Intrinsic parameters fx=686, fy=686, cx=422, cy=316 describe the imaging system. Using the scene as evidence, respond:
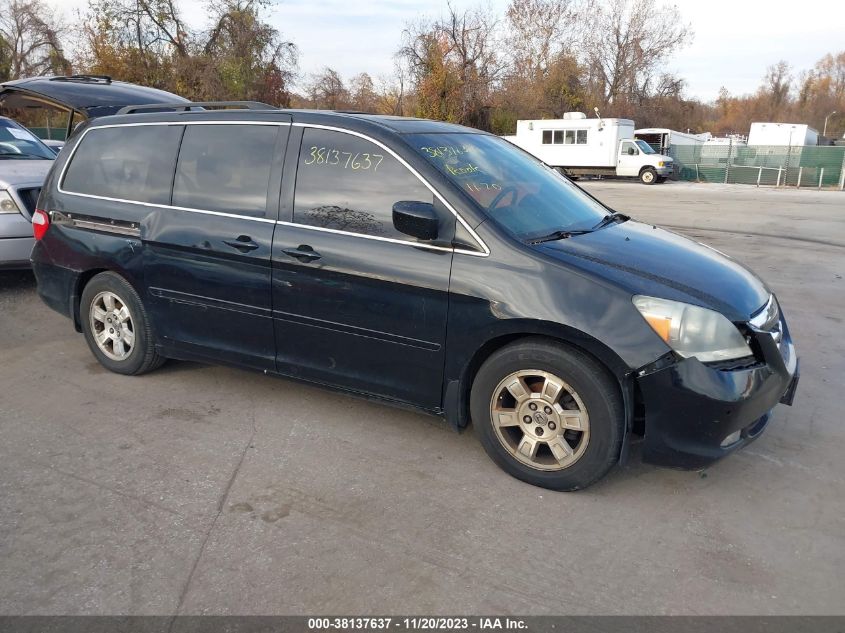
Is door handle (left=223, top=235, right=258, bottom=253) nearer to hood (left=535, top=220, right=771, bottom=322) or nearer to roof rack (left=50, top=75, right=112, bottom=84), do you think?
hood (left=535, top=220, right=771, bottom=322)

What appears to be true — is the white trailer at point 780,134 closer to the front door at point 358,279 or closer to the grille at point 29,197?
the grille at point 29,197

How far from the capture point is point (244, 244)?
4090 millimetres

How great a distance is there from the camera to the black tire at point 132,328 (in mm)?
4707

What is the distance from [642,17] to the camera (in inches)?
2046

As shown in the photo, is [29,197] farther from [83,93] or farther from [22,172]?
[83,93]

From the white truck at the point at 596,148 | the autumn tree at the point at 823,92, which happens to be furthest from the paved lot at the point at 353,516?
the autumn tree at the point at 823,92

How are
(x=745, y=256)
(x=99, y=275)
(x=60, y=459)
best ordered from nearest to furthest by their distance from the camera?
(x=60, y=459) < (x=99, y=275) < (x=745, y=256)

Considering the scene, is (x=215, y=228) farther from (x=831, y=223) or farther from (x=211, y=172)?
(x=831, y=223)

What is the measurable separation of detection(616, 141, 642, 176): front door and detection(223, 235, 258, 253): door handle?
→ 96.7ft

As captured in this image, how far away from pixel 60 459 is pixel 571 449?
273cm

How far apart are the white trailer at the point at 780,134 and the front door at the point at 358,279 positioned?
40.5 meters

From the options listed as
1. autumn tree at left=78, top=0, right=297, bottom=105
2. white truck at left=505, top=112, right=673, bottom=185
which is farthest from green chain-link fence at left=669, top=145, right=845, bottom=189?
autumn tree at left=78, top=0, right=297, bottom=105

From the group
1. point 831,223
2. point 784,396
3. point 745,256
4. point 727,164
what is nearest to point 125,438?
point 784,396

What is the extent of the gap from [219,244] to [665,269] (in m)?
2.58
